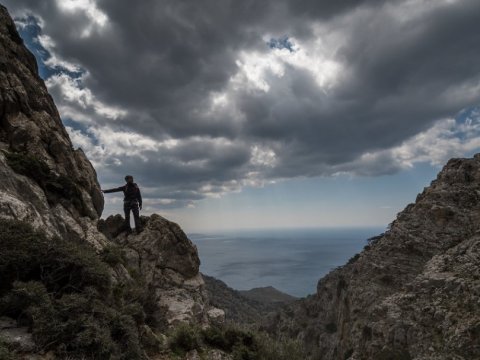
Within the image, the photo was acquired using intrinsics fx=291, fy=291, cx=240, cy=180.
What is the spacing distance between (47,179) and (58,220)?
265cm

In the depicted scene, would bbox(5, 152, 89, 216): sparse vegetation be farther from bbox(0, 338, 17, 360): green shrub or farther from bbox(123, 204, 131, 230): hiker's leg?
bbox(0, 338, 17, 360): green shrub

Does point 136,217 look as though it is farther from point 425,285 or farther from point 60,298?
point 425,285

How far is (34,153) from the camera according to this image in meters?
15.8

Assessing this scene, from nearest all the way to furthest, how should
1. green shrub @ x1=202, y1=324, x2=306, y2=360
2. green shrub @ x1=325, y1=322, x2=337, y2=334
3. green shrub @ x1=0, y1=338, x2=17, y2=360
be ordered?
green shrub @ x1=0, y1=338, x2=17, y2=360, green shrub @ x1=202, y1=324, x2=306, y2=360, green shrub @ x1=325, y1=322, x2=337, y2=334

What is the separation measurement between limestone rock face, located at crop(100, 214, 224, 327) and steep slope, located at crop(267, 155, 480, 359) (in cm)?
964

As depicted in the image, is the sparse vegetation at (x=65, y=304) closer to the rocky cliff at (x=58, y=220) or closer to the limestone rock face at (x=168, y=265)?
the rocky cliff at (x=58, y=220)

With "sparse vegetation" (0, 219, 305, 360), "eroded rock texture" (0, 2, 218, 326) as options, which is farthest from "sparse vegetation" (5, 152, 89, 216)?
"sparse vegetation" (0, 219, 305, 360)

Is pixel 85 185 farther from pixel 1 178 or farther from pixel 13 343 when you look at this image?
pixel 13 343

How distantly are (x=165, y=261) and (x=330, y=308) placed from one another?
36.8 meters

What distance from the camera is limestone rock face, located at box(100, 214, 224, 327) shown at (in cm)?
1571

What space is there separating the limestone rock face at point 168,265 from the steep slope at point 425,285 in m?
9.64

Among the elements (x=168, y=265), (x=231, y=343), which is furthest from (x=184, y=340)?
(x=168, y=265)

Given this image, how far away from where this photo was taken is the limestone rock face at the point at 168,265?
15.7 metres

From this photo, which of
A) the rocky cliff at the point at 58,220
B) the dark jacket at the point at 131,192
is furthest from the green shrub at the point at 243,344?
the dark jacket at the point at 131,192
